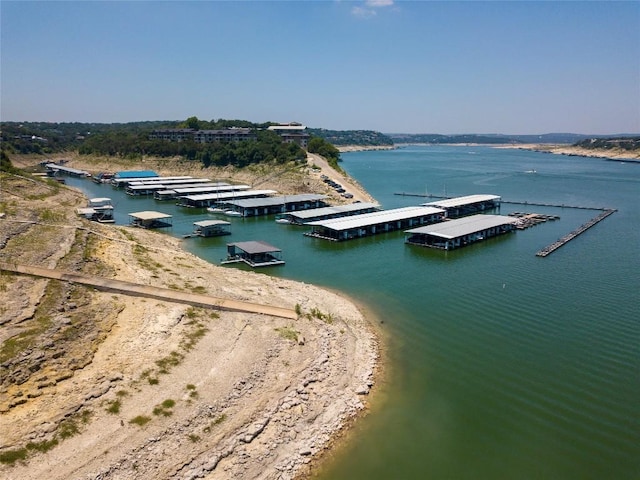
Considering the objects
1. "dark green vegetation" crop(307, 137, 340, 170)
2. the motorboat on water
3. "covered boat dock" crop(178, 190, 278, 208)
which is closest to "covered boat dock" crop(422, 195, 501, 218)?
the motorboat on water

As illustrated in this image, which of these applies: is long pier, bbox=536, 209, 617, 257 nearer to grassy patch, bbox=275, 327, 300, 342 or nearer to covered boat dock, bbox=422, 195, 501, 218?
covered boat dock, bbox=422, 195, 501, 218

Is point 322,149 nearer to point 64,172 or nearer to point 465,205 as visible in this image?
point 465,205

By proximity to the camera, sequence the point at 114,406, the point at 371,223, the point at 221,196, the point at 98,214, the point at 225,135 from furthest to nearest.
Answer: the point at 225,135
the point at 221,196
the point at 98,214
the point at 371,223
the point at 114,406

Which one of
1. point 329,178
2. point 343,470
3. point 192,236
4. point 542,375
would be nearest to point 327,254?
point 192,236

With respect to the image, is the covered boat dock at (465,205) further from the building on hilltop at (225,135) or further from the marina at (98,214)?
the building on hilltop at (225,135)

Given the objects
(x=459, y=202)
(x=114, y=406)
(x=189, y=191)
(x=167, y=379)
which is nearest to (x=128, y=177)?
(x=189, y=191)

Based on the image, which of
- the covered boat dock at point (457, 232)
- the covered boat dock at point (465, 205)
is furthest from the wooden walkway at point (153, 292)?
the covered boat dock at point (465, 205)

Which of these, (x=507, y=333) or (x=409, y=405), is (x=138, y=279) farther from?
(x=507, y=333)
